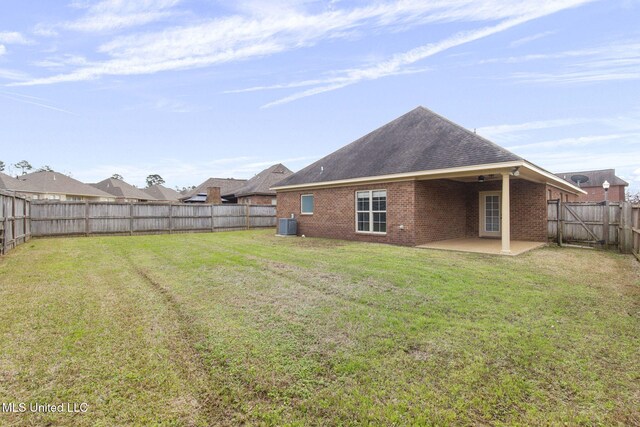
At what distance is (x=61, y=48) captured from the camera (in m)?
12.1

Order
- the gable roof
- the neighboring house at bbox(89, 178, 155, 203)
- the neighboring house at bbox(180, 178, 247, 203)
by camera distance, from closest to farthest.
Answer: the gable roof < the neighboring house at bbox(180, 178, 247, 203) < the neighboring house at bbox(89, 178, 155, 203)

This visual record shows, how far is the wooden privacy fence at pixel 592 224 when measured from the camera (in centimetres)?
1053

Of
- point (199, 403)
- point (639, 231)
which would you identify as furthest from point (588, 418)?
point (639, 231)

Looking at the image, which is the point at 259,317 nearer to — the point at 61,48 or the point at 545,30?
the point at 545,30

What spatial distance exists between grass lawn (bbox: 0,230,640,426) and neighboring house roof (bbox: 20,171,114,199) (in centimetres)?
3398

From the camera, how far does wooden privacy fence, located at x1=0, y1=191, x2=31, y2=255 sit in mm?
9734

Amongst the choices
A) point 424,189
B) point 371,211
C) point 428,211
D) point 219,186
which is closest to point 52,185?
point 219,186

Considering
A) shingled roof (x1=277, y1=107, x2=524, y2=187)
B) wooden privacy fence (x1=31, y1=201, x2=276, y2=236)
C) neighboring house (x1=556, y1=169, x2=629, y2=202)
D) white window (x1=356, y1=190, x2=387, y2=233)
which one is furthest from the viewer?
neighboring house (x1=556, y1=169, x2=629, y2=202)

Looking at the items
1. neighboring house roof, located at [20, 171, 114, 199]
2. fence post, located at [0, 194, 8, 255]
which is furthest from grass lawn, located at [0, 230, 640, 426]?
neighboring house roof, located at [20, 171, 114, 199]

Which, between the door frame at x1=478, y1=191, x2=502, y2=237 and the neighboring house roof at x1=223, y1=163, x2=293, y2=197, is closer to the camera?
the door frame at x1=478, y1=191, x2=502, y2=237

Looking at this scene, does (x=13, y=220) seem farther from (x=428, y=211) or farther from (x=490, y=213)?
(x=490, y=213)

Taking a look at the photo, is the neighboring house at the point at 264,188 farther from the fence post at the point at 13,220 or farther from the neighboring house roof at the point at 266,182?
the fence post at the point at 13,220

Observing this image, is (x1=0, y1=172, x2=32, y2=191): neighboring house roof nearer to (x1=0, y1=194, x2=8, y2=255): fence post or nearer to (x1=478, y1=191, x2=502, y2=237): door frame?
(x1=0, y1=194, x2=8, y2=255): fence post

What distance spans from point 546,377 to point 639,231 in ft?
32.1
